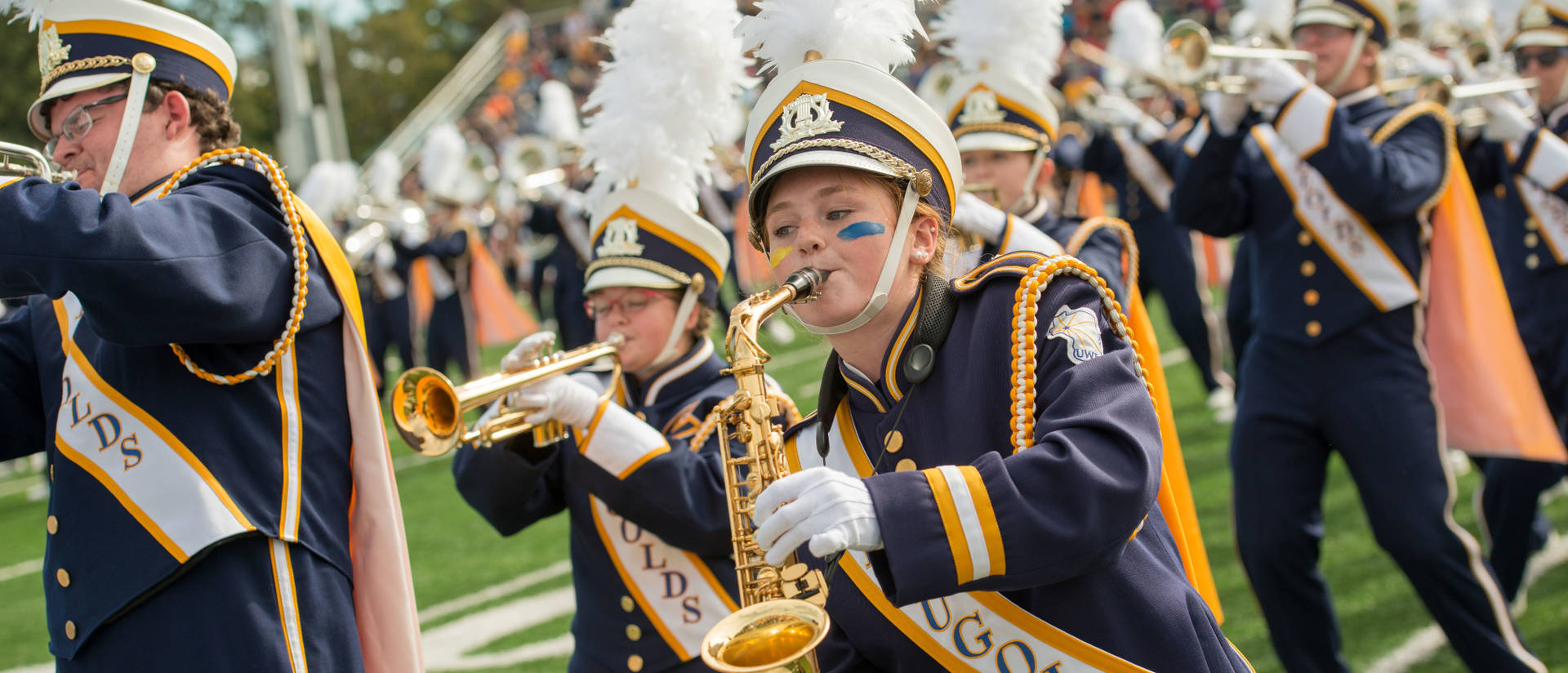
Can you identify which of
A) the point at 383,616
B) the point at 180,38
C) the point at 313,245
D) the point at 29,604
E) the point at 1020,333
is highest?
the point at 180,38

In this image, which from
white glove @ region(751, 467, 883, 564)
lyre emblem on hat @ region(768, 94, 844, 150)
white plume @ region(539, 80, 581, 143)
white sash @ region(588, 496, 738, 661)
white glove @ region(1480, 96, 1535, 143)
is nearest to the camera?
white glove @ region(751, 467, 883, 564)

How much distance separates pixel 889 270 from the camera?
7.13ft

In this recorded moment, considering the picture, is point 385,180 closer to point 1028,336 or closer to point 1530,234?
point 1530,234

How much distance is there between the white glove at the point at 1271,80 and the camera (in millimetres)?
4262

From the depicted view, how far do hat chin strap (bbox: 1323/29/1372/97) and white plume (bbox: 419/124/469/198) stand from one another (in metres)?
10.7

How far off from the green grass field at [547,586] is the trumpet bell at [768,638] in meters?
1.48

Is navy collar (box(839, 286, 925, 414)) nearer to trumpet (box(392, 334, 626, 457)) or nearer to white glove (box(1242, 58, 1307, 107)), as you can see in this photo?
trumpet (box(392, 334, 626, 457))

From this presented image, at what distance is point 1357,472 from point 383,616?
2971 millimetres

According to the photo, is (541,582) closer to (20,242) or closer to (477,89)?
(20,242)

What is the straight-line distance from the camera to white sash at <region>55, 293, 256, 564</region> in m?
2.46

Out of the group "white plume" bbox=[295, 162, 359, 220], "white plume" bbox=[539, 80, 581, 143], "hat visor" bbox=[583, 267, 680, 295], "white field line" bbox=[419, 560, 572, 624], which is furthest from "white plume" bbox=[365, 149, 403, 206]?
"hat visor" bbox=[583, 267, 680, 295]

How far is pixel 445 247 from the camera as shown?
41.5 feet

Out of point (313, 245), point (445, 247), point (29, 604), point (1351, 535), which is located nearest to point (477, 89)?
point (445, 247)

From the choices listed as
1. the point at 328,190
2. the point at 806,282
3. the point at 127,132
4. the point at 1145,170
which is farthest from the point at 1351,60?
the point at 328,190
